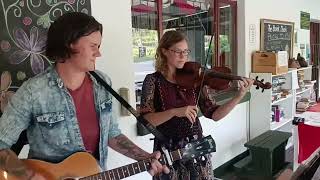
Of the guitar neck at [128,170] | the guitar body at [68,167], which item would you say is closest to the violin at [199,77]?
the guitar neck at [128,170]

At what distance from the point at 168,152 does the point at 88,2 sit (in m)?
0.95

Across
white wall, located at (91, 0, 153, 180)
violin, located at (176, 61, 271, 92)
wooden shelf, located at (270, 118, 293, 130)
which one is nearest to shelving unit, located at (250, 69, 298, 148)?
wooden shelf, located at (270, 118, 293, 130)

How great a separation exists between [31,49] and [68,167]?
700 mm

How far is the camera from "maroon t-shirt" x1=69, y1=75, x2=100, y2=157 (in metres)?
1.11

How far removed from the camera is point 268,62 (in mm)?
3381

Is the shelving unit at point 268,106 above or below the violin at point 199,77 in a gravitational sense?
below

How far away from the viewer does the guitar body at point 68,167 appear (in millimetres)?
1050

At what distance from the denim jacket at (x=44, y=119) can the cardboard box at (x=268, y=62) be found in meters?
2.70

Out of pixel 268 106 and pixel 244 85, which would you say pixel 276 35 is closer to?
pixel 268 106

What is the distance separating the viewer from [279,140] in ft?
10.1

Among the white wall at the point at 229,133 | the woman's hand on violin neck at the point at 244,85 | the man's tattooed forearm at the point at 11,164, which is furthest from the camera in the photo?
the white wall at the point at 229,133

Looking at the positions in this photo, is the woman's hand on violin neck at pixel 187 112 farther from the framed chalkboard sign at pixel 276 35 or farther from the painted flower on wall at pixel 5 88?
the framed chalkboard sign at pixel 276 35

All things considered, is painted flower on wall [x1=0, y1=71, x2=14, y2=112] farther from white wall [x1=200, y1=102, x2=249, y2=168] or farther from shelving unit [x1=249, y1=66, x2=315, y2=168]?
shelving unit [x1=249, y1=66, x2=315, y2=168]

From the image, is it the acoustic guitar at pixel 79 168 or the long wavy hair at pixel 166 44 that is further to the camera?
the long wavy hair at pixel 166 44
